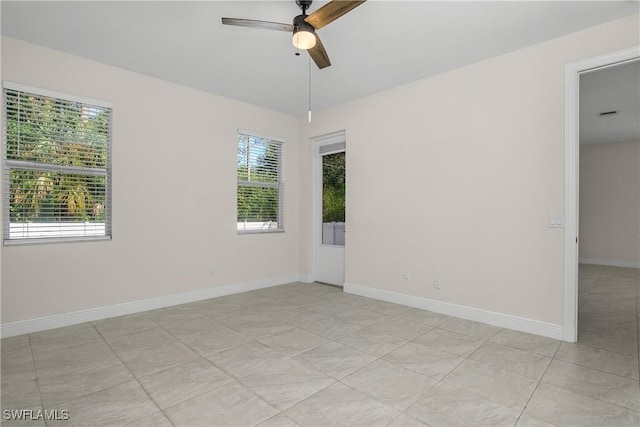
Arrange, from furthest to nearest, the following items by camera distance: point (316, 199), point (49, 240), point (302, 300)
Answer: point (316, 199) < point (302, 300) < point (49, 240)

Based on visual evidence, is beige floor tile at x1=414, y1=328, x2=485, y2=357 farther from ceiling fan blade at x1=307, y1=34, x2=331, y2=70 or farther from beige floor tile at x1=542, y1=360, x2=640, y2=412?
ceiling fan blade at x1=307, y1=34, x2=331, y2=70

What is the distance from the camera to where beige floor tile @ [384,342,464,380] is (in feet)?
7.45

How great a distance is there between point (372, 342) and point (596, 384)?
154cm

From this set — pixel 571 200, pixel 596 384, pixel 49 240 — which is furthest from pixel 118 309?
pixel 571 200

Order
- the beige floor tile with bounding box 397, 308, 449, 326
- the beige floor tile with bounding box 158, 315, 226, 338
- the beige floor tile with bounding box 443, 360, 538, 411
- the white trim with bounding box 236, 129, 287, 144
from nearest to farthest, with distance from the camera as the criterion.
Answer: the beige floor tile with bounding box 443, 360, 538, 411 → the beige floor tile with bounding box 158, 315, 226, 338 → the beige floor tile with bounding box 397, 308, 449, 326 → the white trim with bounding box 236, 129, 287, 144

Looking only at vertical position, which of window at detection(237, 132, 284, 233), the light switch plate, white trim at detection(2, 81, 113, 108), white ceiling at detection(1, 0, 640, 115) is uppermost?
white ceiling at detection(1, 0, 640, 115)

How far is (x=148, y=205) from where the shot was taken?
3.64 meters

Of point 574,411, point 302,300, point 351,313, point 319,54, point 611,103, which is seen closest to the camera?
point 574,411

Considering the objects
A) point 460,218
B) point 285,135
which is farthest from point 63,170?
point 460,218

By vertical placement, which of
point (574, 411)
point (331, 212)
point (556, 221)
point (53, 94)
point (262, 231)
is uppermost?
point (53, 94)

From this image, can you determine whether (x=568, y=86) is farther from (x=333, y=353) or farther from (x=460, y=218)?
(x=333, y=353)

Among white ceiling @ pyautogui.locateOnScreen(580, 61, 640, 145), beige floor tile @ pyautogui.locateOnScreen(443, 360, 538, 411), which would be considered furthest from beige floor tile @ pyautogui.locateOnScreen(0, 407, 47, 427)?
white ceiling @ pyautogui.locateOnScreen(580, 61, 640, 145)

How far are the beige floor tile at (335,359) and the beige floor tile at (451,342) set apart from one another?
629mm

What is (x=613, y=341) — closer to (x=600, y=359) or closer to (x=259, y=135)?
(x=600, y=359)
